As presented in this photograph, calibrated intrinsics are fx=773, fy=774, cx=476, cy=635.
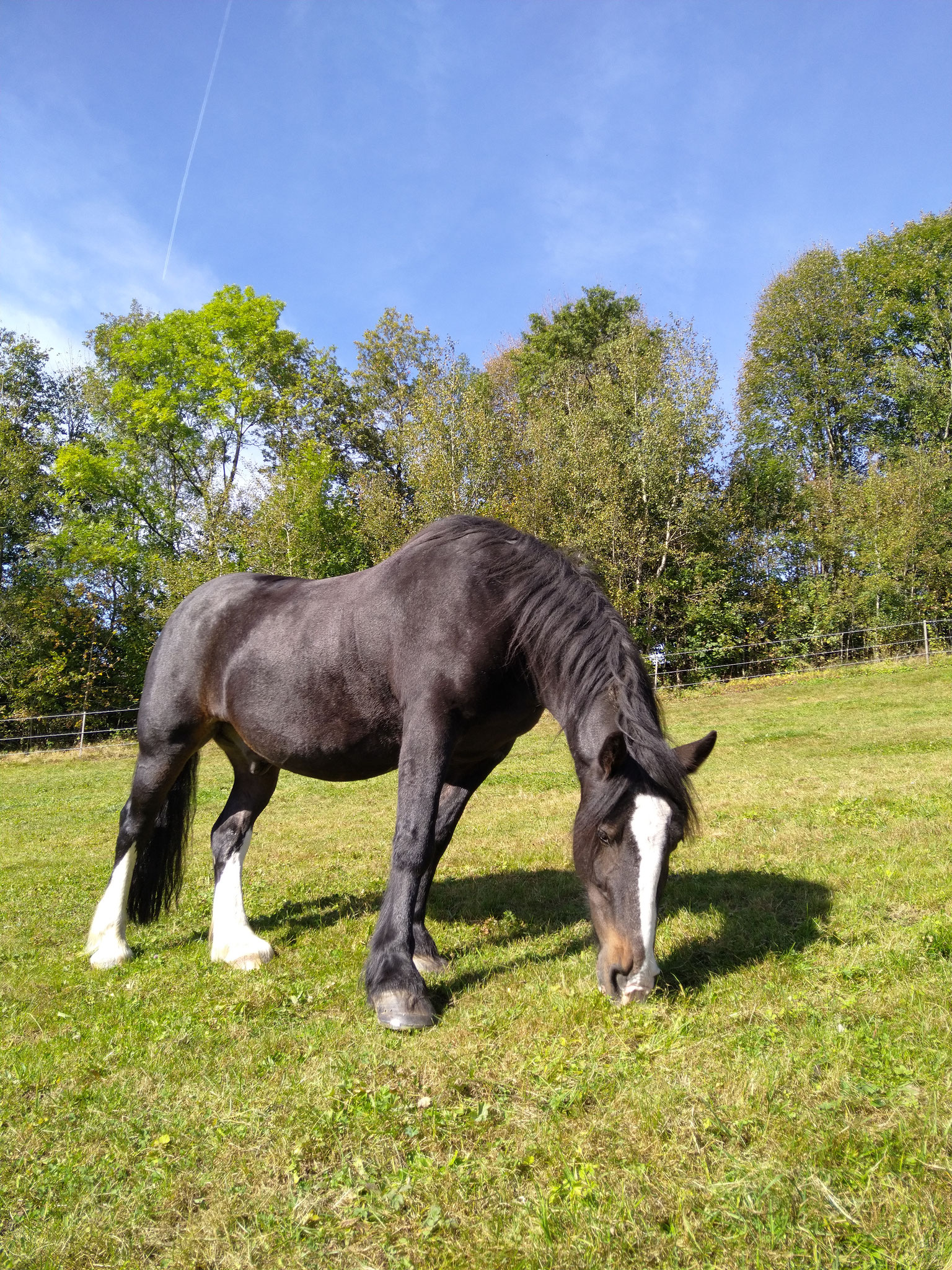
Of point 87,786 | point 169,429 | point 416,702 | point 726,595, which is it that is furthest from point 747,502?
point 416,702

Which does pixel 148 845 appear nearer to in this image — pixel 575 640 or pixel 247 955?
pixel 247 955

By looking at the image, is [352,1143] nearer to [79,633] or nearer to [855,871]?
[855,871]

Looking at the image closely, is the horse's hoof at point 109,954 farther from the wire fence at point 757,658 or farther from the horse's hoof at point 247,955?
the wire fence at point 757,658

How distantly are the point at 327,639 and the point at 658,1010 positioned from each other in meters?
2.58

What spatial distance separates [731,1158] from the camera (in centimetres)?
229

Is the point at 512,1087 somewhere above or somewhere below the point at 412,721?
below

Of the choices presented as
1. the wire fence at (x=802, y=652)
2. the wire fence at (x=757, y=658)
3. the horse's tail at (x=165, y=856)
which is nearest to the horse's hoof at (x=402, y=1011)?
the horse's tail at (x=165, y=856)

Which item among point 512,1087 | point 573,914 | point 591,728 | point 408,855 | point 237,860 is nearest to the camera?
point 512,1087

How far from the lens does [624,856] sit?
340 cm

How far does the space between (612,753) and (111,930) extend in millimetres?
3508

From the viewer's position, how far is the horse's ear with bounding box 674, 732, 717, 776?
3.72 metres

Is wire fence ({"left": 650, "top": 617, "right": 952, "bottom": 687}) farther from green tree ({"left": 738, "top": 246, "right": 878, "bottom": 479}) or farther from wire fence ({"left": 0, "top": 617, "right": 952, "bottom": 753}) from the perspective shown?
green tree ({"left": 738, "top": 246, "right": 878, "bottom": 479})

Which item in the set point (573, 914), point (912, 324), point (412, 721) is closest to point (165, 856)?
point (412, 721)

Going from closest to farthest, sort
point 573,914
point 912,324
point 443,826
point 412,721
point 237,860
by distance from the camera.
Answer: point 412,721
point 443,826
point 573,914
point 237,860
point 912,324
